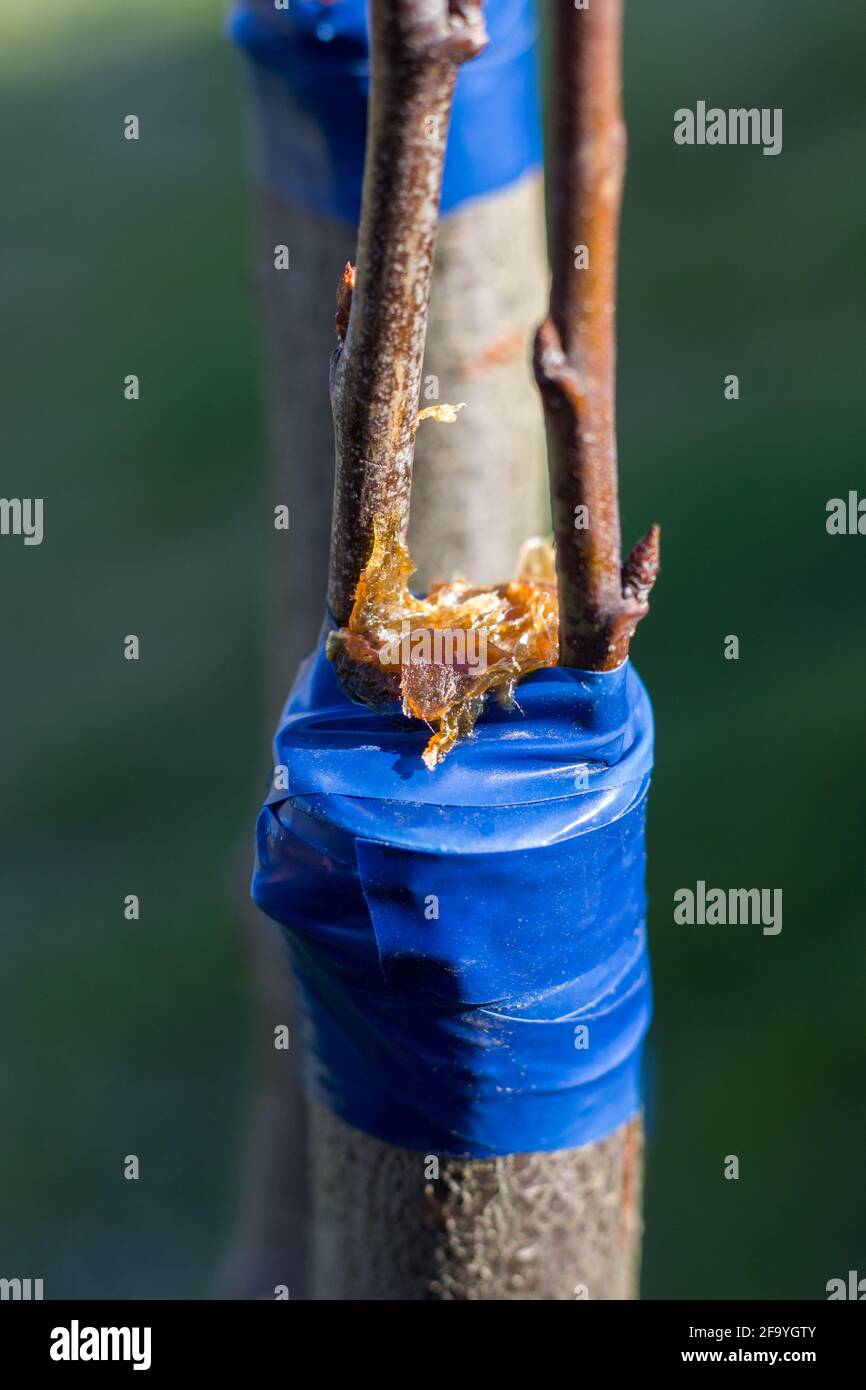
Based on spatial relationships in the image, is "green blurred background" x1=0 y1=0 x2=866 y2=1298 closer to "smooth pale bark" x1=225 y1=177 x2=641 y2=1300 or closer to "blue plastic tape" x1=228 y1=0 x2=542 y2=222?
"smooth pale bark" x1=225 y1=177 x2=641 y2=1300

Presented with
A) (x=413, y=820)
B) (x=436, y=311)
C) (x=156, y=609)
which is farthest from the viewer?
(x=156, y=609)

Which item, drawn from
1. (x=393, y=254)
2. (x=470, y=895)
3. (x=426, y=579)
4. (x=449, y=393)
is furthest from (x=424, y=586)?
(x=393, y=254)

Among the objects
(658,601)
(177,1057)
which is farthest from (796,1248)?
(658,601)

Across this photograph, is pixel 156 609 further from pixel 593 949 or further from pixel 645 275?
pixel 593 949

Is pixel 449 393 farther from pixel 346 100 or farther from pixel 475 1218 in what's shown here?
pixel 475 1218

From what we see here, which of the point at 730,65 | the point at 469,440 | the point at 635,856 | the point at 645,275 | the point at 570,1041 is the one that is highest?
the point at 730,65

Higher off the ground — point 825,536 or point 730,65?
point 730,65
